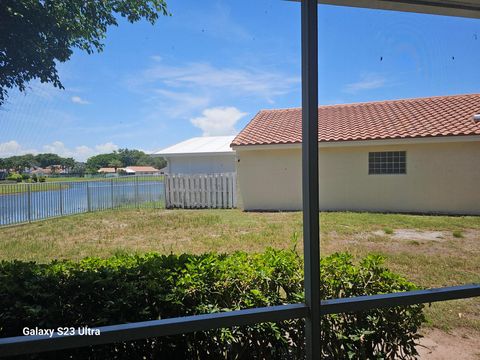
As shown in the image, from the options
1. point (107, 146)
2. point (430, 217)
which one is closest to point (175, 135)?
point (107, 146)

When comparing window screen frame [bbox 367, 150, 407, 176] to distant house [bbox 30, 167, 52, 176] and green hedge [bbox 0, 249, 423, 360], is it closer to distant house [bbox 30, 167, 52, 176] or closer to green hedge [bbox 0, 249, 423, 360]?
green hedge [bbox 0, 249, 423, 360]

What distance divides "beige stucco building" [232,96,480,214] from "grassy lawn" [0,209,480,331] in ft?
0.85

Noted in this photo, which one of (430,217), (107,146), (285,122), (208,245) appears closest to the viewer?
(107,146)

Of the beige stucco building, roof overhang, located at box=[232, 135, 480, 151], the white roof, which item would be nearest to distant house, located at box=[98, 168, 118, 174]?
the white roof

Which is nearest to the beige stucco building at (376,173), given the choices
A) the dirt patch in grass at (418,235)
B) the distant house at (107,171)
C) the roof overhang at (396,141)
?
the roof overhang at (396,141)

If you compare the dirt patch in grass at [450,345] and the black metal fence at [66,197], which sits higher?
the black metal fence at [66,197]

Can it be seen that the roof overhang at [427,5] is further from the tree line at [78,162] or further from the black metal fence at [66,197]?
the black metal fence at [66,197]

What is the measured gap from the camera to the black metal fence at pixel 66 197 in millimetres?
1720

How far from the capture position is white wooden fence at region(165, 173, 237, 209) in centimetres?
412

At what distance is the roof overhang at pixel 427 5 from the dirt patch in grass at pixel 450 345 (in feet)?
5.44

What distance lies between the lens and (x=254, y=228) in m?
3.36

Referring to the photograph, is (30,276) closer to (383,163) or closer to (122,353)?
(122,353)

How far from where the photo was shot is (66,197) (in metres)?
2.11

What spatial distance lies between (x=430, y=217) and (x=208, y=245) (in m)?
2.87
